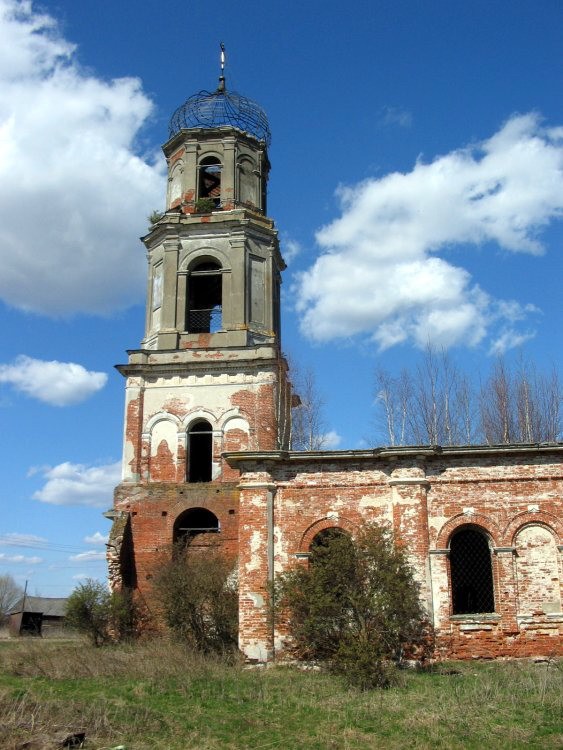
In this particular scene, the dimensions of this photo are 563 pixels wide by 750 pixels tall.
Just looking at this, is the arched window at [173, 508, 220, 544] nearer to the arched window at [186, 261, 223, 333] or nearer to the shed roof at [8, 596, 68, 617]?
the arched window at [186, 261, 223, 333]

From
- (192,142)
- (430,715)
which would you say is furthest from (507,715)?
(192,142)

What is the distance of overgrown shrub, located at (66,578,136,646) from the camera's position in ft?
61.5

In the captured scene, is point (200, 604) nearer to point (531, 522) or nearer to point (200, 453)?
point (200, 453)

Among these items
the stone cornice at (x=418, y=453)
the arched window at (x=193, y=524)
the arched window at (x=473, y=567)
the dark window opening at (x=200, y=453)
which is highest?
the dark window opening at (x=200, y=453)

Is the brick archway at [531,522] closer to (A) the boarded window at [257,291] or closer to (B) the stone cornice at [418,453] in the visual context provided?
(B) the stone cornice at [418,453]

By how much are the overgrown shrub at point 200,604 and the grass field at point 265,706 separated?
6.94 feet

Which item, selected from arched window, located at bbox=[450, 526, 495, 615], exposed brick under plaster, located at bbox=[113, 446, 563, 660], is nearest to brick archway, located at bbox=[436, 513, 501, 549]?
exposed brick under plaster, located at bbox=[113, 446, 563, 660]

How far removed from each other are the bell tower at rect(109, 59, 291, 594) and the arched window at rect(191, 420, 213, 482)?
0.14 feet

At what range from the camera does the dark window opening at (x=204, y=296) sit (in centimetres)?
2353

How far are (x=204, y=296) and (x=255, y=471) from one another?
982cm

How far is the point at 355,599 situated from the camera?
44.9 feet

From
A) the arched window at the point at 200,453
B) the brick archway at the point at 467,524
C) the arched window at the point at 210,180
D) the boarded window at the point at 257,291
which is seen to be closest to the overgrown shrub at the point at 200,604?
the arched window at the point at 200,453

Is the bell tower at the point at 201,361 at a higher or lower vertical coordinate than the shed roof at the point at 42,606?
higher

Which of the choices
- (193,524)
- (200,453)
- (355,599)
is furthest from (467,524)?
(200,453)
